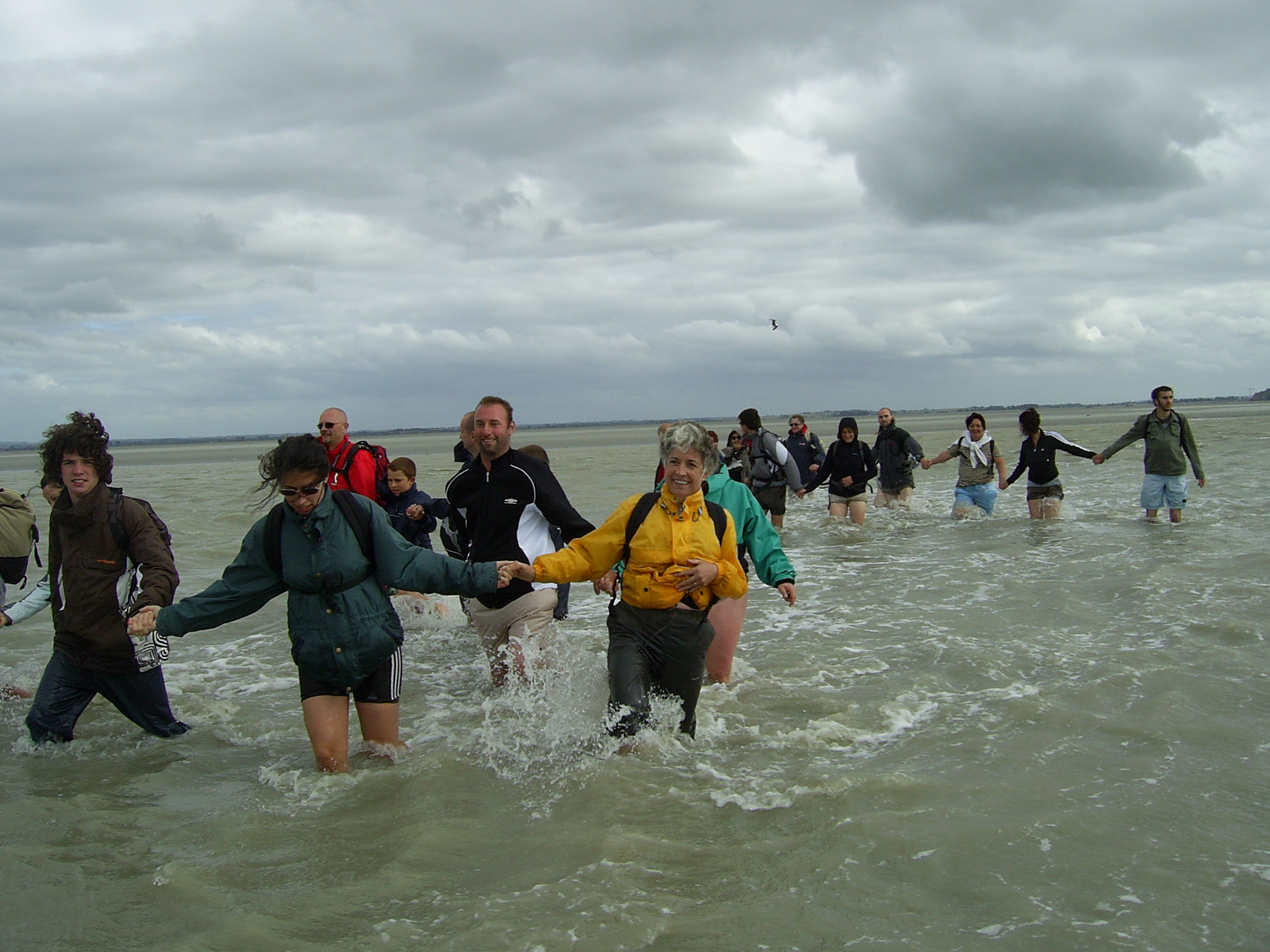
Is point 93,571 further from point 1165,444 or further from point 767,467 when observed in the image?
point 1165,444

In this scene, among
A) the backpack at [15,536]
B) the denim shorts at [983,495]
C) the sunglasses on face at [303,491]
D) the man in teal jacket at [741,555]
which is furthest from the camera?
the denim shorts at [983,495]

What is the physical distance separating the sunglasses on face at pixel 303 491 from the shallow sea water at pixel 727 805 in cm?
149

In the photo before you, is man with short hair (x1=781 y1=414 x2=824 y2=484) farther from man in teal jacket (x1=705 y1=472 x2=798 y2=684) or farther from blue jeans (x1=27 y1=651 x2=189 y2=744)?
blue jeans (x1=27 y1=651 x2=189 y2=744)

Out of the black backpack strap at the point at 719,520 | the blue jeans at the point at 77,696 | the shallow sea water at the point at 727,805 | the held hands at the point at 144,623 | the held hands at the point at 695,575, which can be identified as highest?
the black backpack strap at the point at 719,520

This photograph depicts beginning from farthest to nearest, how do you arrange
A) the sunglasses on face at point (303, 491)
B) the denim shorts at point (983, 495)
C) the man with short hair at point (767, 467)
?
1. the denim shorts at point (983, 495)
2. the man with short hair at point (767, 467)
3. the sunglasses on face at point (303, 491)

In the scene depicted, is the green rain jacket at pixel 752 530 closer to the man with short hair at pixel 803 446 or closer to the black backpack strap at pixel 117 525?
the black backpack strap at pixel 117 525

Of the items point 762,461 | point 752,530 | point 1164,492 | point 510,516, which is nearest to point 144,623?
point 510,516

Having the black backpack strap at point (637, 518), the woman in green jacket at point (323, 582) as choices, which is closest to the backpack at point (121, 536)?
the woman in green jacket at point (323, 582)

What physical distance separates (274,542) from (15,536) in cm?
372

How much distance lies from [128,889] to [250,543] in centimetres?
160

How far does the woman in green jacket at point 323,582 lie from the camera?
14.7ft

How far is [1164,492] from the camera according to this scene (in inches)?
533

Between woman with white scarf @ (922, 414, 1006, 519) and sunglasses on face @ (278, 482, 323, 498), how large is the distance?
36.4 ft

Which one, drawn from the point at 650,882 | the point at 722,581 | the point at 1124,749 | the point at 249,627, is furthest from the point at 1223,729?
the point at 249,627
